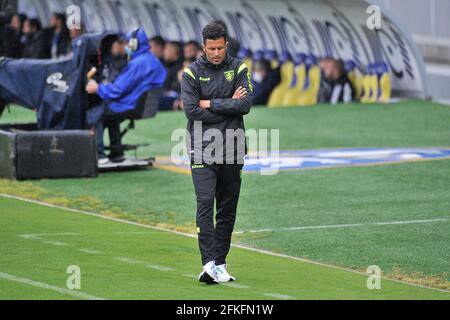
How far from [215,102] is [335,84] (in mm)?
23153

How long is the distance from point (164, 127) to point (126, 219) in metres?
12.1

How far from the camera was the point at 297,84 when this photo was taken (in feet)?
108

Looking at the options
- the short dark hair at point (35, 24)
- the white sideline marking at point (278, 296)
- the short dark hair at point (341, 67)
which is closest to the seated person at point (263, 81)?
the short dark hair at point (341, 67)

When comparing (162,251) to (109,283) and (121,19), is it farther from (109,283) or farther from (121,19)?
(121,19)

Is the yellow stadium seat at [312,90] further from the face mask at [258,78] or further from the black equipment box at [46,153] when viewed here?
the black equipment box at [46,153]

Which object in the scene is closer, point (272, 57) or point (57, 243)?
point (57, 243)

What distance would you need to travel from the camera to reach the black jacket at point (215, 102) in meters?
10.3

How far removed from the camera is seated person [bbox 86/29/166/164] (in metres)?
19.3

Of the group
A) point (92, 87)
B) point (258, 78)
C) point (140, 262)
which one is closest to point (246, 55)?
point (258, 78)

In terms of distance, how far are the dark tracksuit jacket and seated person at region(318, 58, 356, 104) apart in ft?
74.6

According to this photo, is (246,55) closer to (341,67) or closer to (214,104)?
(341,67)

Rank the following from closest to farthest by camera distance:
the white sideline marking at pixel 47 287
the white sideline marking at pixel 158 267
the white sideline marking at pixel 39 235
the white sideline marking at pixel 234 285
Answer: the white sideline marking at pixel 47 287
the white sideline marking at pixel 234 285
the white sideline marking at pixel 158 267
the white sideline marking at pixel 39 235

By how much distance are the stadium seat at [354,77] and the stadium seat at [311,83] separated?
846mm

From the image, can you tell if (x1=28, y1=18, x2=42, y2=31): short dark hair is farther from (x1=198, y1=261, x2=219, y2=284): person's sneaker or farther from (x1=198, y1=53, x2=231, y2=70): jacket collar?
(x1=198, y1=261, x2=219, y2=284): person's sneaker
